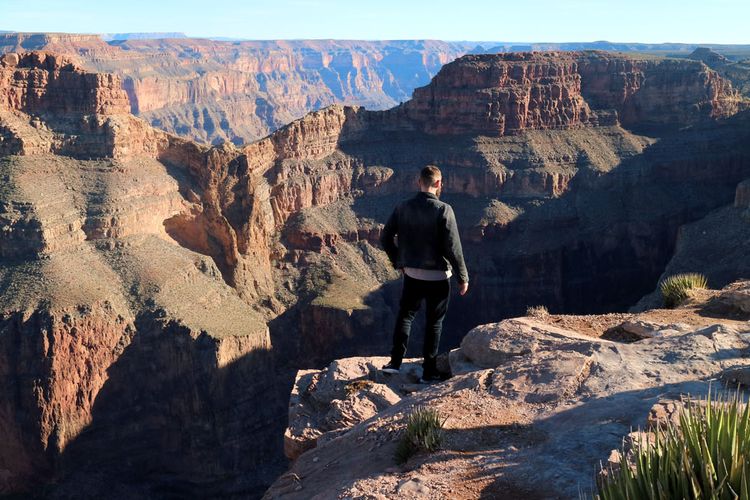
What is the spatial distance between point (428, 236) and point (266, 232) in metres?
41.4

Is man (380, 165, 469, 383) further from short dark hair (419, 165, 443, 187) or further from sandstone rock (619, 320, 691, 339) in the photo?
sandstone rock (619, 320, 691, 339)

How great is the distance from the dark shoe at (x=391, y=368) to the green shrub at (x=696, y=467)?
21.9 feet

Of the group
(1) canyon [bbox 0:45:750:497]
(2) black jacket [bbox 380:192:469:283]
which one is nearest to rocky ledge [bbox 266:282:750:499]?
(2) black jacket [bbox 380:192:469:283]

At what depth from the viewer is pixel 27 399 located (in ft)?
113

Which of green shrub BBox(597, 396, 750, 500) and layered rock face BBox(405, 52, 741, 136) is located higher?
layered rock face BBox(405, 52, 741, 136)

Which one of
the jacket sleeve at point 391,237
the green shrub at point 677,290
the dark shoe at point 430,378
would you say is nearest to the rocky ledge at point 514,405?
the dark shoe at point 430,378

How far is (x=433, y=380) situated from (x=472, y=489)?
16.4 feet

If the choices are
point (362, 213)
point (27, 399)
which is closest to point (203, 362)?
point (27, 399)

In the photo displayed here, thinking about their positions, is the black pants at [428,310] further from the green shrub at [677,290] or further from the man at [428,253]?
the green shrub at [677,290]

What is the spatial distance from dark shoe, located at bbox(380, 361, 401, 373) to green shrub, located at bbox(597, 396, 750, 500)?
21.9ft

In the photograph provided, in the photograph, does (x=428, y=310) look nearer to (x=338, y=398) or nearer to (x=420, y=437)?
(x=338, y=398)

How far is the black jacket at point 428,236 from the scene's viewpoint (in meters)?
10.8

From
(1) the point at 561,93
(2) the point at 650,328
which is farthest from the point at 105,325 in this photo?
(1) the point at 561,93

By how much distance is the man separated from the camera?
10859 millimetres
